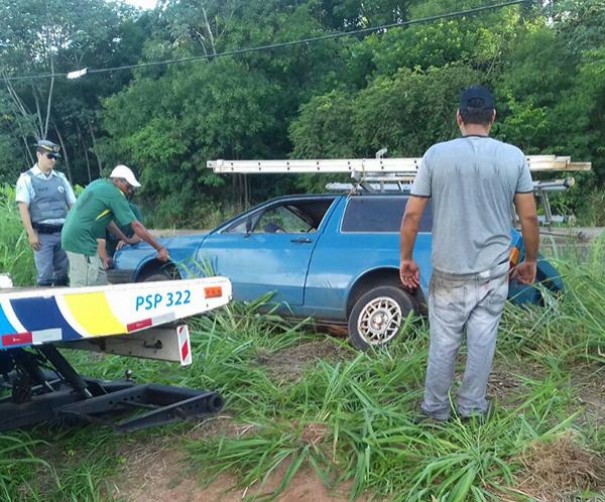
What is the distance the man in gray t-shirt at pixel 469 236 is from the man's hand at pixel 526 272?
7 centimetres

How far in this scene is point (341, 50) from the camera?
26.7m

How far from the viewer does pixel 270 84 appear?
2616 cm

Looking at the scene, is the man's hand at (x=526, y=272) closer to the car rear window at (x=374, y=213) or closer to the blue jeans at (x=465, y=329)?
the blue jeans at (x=465, y=329)

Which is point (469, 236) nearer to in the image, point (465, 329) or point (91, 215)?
point (465, 329)

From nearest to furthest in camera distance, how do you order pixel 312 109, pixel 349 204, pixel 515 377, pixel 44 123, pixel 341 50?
pixel 515 377
pixel 349 204
pixel 312 109
pixel 341 50
pixel 44 123

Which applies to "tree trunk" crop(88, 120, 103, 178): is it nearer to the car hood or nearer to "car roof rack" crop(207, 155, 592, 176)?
"car roof rack" crop(207, 155, 592, 176)

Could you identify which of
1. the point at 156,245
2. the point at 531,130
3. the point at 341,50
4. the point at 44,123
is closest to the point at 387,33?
the point at 341,50

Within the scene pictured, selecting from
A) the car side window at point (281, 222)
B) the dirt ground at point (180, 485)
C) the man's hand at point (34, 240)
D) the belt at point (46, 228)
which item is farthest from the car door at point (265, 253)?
the dirt ground at point (180, 485)

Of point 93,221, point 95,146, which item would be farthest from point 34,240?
point 95,146

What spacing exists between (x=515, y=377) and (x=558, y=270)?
1.40m

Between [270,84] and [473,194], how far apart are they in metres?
23.0

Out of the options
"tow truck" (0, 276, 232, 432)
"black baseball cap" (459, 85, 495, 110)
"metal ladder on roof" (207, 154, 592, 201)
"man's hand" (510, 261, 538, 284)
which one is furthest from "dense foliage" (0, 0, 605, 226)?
"tow truck" (0, 276, 232, 432)

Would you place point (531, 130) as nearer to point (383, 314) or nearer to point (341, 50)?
point (341, 50)

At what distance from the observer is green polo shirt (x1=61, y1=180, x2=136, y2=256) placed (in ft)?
21.2
